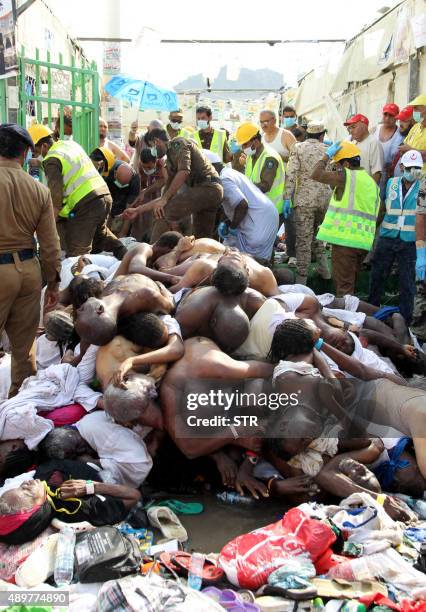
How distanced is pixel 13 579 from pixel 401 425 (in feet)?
6.45

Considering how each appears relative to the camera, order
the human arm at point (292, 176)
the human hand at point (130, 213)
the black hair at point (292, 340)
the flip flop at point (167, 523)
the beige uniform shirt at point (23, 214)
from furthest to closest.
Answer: the human arm at point (292, 176)
the human hand at point (130, 213)
the beige uniform shirt at point (23, 214)
the black hair at point (292, 340)
the flip flop at point (167, 523)

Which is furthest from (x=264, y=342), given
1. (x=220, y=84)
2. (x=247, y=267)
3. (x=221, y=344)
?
(x=220, y=84)

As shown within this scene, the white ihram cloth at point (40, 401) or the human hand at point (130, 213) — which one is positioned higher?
the human hand at point (130, 213)

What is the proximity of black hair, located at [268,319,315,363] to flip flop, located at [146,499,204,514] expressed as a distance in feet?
2.92

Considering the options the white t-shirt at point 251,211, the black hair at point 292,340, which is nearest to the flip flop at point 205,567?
the black hair at point 292,340

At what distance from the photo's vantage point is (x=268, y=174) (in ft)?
21.1

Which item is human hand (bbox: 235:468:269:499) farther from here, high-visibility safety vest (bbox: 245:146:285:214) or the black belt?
high-visibility safety vest (bbox: 245:146:285:214)

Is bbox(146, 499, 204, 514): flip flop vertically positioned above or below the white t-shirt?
below

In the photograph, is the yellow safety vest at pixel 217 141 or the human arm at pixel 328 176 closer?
the human arm at pixel 328 176

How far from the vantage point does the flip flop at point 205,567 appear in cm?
246

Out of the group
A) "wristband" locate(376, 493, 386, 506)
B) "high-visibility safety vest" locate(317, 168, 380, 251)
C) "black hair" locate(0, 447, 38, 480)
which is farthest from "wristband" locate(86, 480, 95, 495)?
"high-visibility safety vest" locate(317, 168, 380, 251)

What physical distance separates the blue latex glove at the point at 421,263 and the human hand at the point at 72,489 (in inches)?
131

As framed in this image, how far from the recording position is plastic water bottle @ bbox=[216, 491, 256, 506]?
3.22 metres

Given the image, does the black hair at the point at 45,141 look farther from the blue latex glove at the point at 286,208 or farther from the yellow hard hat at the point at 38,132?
the blue latex glove at the point at 286,208
